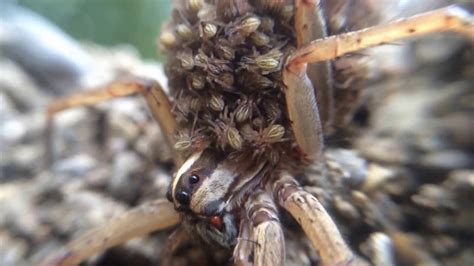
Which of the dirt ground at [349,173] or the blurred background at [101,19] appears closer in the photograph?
the dirt ground at [349,173]

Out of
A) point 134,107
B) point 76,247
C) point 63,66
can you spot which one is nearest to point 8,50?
point 63,66

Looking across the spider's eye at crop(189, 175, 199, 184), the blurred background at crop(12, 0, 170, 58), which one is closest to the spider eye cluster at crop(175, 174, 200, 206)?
the spider's eye at crop(189, 175, 199, 184)

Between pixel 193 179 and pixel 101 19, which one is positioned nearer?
pixel 193 179

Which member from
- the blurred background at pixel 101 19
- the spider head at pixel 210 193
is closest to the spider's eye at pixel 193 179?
the spider head at pixel 210 193

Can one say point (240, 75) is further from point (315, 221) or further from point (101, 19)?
point (101, 19)

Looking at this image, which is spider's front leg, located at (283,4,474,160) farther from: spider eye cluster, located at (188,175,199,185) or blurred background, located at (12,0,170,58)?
blurred background, located at (12,0,170,58)

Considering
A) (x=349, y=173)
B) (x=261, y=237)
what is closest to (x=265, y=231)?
(x=261, y=237)

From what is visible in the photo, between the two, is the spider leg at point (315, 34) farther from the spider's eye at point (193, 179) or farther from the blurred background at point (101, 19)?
the blurred background at point (101, 19)
